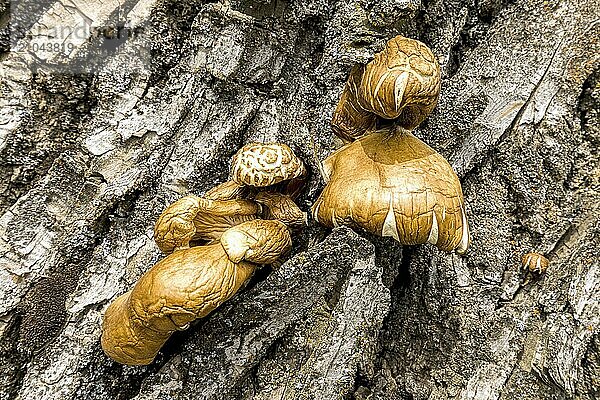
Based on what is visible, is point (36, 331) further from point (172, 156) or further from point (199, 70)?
point (199, 70)

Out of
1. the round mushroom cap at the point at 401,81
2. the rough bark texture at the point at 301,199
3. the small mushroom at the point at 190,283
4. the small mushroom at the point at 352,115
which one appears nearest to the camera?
the round mushroom cap at the point at 401,81

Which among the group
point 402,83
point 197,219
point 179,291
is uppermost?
point 402,83

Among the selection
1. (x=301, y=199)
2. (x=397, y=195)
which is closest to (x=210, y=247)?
(x=301, y=199)

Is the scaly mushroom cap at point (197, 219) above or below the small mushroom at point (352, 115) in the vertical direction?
below

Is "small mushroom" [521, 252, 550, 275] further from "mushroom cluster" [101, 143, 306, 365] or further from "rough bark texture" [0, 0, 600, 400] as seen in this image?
"mushroom cluster" [101, 143, 306, 365]

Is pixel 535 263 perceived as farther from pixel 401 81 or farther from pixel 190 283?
pixel 190 283

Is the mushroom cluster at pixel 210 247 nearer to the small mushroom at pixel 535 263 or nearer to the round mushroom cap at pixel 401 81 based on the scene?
the round mushroom cap at pixel 401 81

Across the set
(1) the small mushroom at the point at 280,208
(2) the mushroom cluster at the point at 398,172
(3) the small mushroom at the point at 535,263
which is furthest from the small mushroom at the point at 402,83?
(3) the small mushroom at the point at 535,263
